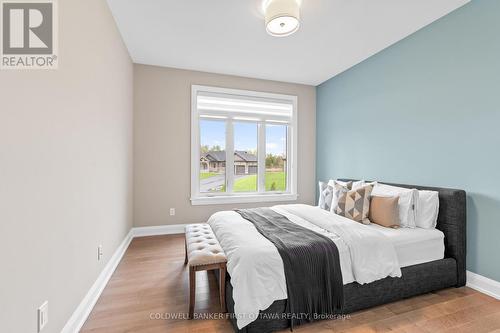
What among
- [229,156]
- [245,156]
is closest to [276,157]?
[245,156]

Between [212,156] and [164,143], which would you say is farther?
[212,156]

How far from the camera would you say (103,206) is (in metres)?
2.23

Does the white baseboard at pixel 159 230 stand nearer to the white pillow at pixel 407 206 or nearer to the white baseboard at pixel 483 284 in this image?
the white pillow at pixel 407 206

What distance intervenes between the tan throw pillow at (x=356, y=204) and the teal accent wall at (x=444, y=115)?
2.37 ft

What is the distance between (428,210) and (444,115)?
41.3 inches

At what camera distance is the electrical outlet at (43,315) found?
46.9 inches

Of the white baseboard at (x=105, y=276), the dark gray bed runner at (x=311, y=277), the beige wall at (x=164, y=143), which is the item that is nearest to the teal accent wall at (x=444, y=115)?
the dark gray bed runner at (x=311, y=277)

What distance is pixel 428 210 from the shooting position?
7.62ft

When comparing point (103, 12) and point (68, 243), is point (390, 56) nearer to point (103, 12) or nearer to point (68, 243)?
point (103, 12)

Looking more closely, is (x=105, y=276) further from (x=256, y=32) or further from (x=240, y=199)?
(x=256, y=32)

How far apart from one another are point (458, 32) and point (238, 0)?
7.40 feet

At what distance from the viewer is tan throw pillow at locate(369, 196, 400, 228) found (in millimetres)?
2346

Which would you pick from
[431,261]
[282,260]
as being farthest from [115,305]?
[431,261]

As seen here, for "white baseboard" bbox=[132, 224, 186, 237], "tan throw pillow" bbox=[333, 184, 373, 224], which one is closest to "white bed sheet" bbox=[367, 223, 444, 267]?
"tan throw pillow" bbox=[333, 184, 373, 224]
